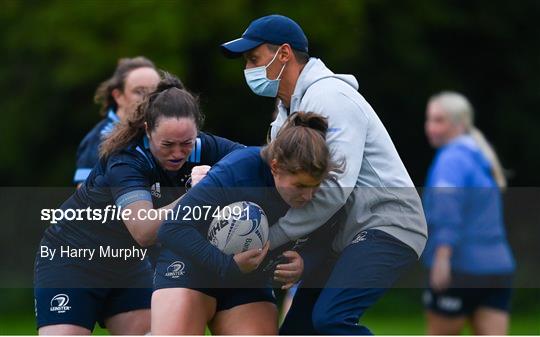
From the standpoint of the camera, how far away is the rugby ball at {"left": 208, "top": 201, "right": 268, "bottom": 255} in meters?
5.13

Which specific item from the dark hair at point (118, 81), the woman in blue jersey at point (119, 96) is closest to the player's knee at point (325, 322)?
the woman in blue jersey at point (119, 96)

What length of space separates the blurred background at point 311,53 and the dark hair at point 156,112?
7.30 meters

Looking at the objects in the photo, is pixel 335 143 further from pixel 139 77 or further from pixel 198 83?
pixel 198 83

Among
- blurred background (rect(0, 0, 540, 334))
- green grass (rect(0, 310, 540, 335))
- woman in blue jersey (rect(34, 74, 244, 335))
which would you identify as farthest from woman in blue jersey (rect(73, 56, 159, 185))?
blurred background (rect(0, 0, 540, 334))

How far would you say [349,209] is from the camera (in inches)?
208

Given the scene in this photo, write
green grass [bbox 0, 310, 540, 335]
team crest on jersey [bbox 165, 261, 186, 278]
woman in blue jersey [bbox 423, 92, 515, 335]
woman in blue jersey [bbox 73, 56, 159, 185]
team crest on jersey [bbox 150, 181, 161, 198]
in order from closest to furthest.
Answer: team crest on jersey [bbox 165, 261, 186, 278]
team crest on jersey [bbox 150, 181, 161, 198]
woman in blue jersey [bbox 73, 56, 159, 185]
woman in blue jersey [bbox 423, 92, 515, 335]
green grass [bbox 0, 310, 540, 335]

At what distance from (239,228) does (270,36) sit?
1003mm

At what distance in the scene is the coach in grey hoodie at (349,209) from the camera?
16.6ft

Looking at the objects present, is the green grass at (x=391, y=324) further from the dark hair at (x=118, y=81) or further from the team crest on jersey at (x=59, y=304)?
the team crest on jersey at (x=59, y=304)

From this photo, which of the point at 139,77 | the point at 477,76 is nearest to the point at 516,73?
the point at 477,76

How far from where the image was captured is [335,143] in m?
5.09

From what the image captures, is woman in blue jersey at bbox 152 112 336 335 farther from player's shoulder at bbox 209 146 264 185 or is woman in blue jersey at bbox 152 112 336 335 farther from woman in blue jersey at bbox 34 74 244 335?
woman in blue jersey at bbox 34 74 244 335

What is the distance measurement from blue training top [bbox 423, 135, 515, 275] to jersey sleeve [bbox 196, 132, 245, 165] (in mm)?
2770

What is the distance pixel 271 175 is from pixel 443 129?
11.7 ft
